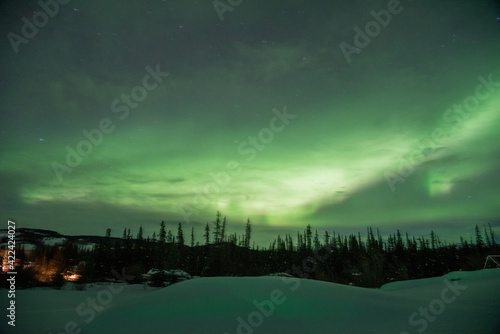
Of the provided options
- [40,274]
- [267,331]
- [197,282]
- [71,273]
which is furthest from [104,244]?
[267,331]

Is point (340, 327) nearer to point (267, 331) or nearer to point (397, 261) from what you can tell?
point (267, 331)

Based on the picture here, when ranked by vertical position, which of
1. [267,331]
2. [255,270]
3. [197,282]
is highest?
[197,282]

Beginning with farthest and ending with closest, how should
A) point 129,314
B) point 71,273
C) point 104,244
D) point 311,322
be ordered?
point 104,244 < point 71,273 < point 129,314 < point 311,322

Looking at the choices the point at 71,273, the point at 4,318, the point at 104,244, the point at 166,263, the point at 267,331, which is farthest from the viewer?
the point at 104,244

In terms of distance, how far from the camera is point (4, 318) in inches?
556

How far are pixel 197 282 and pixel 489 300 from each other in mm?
11301

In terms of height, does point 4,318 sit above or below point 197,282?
below

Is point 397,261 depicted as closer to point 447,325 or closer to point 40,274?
point 447,325

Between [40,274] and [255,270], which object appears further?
[255,270]

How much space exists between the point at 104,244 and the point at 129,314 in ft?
200

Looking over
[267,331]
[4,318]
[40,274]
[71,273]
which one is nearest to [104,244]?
[71,273]

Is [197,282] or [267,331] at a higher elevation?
[197,282]

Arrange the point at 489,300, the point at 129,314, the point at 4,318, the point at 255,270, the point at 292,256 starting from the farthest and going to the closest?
1. the point at 292,256
2. the point at 255,270
3. the point at 4,318
4. the point at 489,300
5. the point at 129,314

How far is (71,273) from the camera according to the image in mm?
41281
